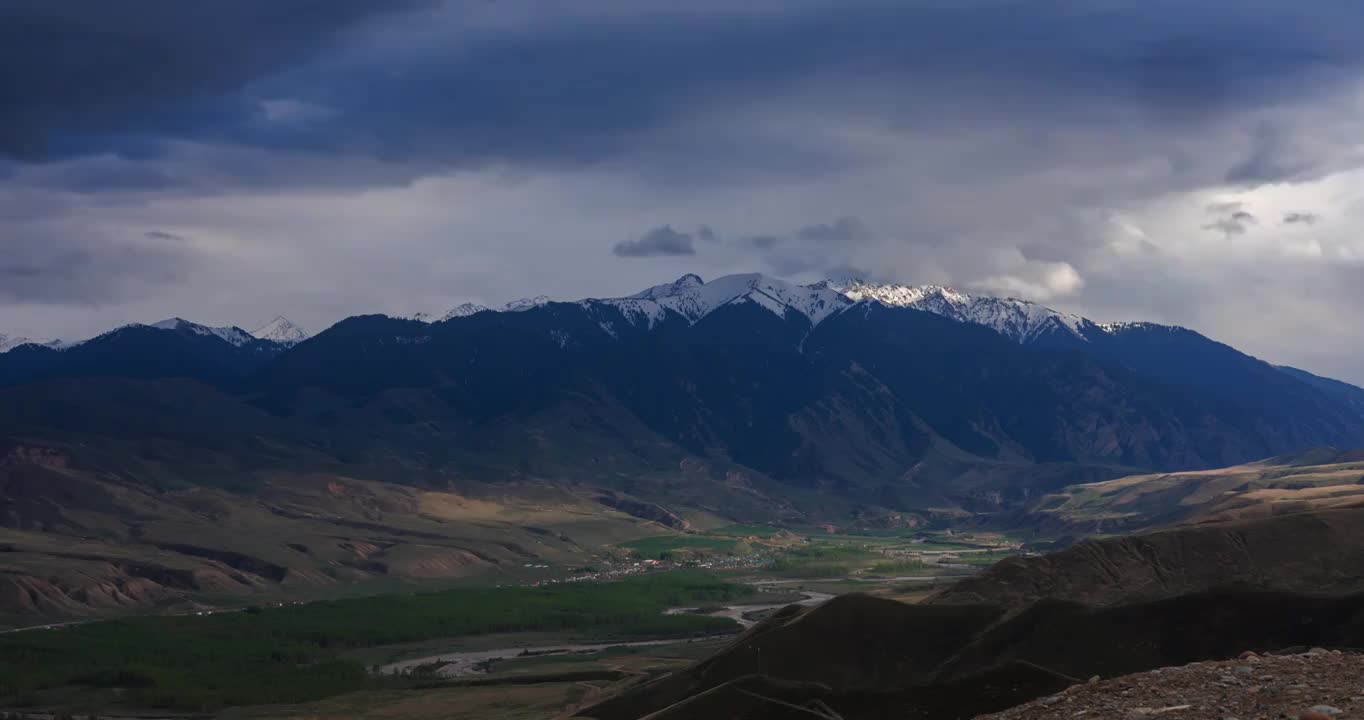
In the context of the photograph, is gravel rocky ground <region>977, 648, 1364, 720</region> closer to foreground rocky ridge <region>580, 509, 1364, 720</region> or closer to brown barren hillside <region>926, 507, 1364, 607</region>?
foreground rocky ridge <region>580, 509, 1364, 720</region>

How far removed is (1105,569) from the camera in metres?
162

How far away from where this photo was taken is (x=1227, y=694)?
3369 cm

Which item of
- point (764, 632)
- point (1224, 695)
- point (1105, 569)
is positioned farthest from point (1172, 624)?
point (1224, 695)

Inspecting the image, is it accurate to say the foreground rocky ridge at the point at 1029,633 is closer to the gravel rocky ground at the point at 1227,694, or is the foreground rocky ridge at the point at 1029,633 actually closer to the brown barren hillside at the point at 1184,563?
the brown barren hillside at the point at 1184,563

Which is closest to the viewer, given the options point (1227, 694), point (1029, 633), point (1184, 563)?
point (1227, 694)

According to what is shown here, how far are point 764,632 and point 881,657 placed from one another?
1323 cm

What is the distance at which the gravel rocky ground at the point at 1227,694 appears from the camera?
103 feet

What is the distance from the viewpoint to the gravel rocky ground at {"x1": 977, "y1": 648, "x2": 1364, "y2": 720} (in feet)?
103

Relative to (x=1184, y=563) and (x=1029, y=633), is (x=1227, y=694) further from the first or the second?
(x=1184, y=563)

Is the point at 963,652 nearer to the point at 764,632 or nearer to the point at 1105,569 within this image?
the point at 764,632

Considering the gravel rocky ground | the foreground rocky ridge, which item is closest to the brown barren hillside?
the foreground rocky ridge

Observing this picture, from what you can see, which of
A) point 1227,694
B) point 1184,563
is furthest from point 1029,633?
point 1227,694

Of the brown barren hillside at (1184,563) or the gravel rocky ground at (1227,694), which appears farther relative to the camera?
the brown barren hillside at (1184,563)

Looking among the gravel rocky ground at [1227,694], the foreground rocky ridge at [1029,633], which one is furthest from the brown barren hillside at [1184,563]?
the gravel rocky ground at [1227,694]
